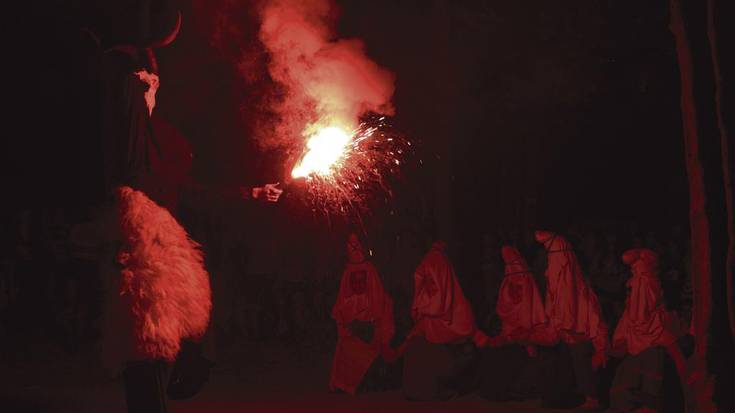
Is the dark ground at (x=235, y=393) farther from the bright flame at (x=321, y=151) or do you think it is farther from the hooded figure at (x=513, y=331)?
the bright flame at (x=321, y=151)

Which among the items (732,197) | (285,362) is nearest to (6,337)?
(285,362)

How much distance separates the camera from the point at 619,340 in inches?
389

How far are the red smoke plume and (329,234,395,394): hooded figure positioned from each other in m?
1.86

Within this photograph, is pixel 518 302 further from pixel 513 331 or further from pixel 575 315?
pixel 575 315

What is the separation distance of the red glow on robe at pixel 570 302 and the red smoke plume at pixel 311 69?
2.46 m

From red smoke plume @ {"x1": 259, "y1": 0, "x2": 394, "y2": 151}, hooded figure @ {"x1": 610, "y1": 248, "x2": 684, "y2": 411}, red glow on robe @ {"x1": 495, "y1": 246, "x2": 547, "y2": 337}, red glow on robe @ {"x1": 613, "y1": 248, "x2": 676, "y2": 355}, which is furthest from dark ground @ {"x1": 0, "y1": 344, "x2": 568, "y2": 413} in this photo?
red smoke plume @ {"x1": 259, "y1": 0, "x2": 394, "y2": 151}

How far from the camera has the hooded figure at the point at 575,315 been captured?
1020 cm

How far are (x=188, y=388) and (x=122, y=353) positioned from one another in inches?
43.0

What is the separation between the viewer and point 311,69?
33.8 ft

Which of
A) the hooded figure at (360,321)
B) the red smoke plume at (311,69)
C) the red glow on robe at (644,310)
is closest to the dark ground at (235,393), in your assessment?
the hooded figure at (360,321)

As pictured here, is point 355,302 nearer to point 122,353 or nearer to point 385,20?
point 385,20

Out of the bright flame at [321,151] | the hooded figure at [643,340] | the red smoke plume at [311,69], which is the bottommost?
the hooded figure at [643,340]

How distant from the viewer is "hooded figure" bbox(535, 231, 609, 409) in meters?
10.2

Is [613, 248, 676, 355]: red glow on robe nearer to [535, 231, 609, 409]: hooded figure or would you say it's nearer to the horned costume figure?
[535, 231, 609, 409]: hooded figure
